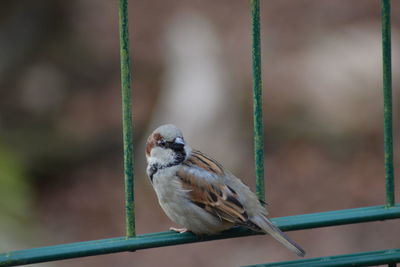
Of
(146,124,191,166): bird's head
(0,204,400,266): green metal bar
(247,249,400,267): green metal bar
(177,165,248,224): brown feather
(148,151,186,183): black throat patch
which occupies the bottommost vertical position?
(247,249,400,267): green metal bar

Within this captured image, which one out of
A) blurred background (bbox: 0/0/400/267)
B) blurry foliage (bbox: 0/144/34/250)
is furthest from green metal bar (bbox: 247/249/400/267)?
blurred background (bbox: 0/0/400/267)

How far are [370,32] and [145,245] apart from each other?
240 inches

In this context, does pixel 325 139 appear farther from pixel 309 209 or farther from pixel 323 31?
pixel 323 31

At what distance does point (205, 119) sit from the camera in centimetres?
786

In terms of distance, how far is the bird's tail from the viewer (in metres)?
3.19

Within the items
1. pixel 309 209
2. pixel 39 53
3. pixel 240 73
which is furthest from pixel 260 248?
pixel 39 53

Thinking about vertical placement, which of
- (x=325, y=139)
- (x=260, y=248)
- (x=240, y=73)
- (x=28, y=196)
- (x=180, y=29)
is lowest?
(x=260, y=248)

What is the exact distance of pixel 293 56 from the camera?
27.7 ft

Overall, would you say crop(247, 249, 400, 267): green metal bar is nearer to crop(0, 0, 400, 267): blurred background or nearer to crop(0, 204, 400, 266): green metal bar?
crop(0, 204, 400, 266): green metal bar

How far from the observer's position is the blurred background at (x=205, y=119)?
7301mm

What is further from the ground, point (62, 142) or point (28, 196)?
point (62, 142)

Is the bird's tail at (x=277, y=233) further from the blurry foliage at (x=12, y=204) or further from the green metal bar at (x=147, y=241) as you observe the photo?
the blurry foliage at (x=12, y=204)

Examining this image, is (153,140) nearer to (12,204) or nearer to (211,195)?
(211,195)

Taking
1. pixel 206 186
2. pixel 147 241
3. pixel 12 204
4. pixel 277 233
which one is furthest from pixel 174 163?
pixel 12 204
